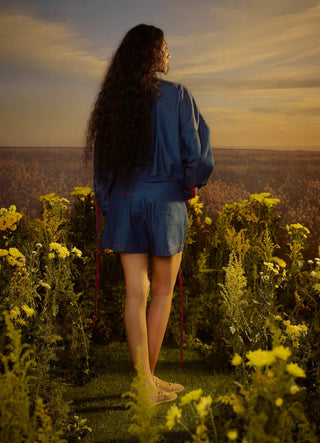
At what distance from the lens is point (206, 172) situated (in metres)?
2.17

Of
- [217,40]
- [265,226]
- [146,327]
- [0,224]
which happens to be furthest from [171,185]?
[217,40]

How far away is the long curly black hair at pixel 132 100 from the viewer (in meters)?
2.08

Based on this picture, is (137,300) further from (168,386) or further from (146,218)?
(168,386)

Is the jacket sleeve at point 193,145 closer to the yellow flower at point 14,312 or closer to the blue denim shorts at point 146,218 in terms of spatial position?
the blue denim shorts at point 146,218

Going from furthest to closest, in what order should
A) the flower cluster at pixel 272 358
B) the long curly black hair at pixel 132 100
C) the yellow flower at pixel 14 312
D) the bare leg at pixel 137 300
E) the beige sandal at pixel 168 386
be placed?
the beige sandal at pixel 168 386 < the bare leg at pixel 137 300 < the long curly black hair at pixel 132 100 < the yellow flower at pixel 14 312 < the flower cluster at pixel 272 358

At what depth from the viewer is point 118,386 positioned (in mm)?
2613

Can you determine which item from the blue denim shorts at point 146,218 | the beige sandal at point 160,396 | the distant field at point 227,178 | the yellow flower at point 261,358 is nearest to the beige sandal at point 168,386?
the beige sandal at point 160,396

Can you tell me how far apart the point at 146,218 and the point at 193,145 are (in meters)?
0.40

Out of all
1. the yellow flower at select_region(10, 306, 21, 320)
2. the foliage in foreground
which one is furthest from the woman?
the yellow flower at select_region(10, 306, 21, 320)

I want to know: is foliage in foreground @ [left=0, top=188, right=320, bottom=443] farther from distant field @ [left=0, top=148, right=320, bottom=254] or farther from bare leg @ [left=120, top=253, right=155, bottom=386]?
distant field @ [left=0, top=148, right=320, bottom=254]

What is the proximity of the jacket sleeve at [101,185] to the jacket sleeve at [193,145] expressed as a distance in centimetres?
38

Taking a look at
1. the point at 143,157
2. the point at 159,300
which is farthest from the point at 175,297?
the point at 143,157

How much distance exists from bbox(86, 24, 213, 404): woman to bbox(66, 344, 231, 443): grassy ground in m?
0.26

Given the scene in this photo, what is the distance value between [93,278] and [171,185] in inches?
47.8
